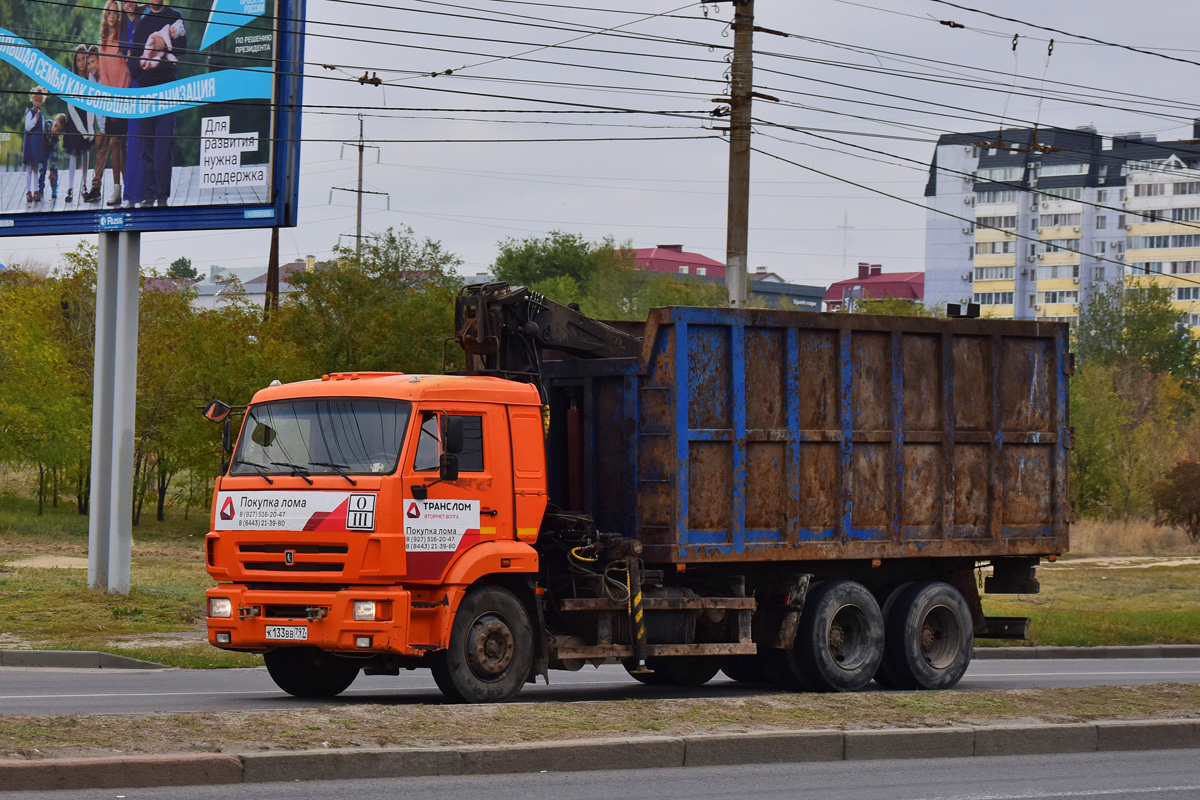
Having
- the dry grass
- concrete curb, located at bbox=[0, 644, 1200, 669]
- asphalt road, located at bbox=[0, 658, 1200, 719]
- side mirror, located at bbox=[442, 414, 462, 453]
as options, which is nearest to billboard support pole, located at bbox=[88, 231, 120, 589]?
concrete curb, located at bbox=[0, 644, 1200, 669]

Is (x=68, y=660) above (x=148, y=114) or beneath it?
beneath

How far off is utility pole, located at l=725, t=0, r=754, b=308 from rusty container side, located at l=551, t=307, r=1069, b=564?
4.83 m

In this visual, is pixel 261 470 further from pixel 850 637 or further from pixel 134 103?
pixel 134 103

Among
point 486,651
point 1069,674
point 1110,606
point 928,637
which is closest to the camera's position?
point 486,651

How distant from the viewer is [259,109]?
21.2 metres

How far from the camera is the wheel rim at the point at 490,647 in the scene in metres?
12.1

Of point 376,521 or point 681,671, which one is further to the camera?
point 681,671

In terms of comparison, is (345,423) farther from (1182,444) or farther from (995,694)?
(1182,444)

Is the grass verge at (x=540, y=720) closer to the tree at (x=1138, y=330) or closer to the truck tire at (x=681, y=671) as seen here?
the truck tire at (x=681, y=671)

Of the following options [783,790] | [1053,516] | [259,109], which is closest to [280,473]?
[783,790]

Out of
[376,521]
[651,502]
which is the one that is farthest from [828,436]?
[376,521]

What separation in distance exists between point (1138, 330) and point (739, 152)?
9568cm

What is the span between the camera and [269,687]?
14086 mm

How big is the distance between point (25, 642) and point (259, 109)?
25.4 ft
